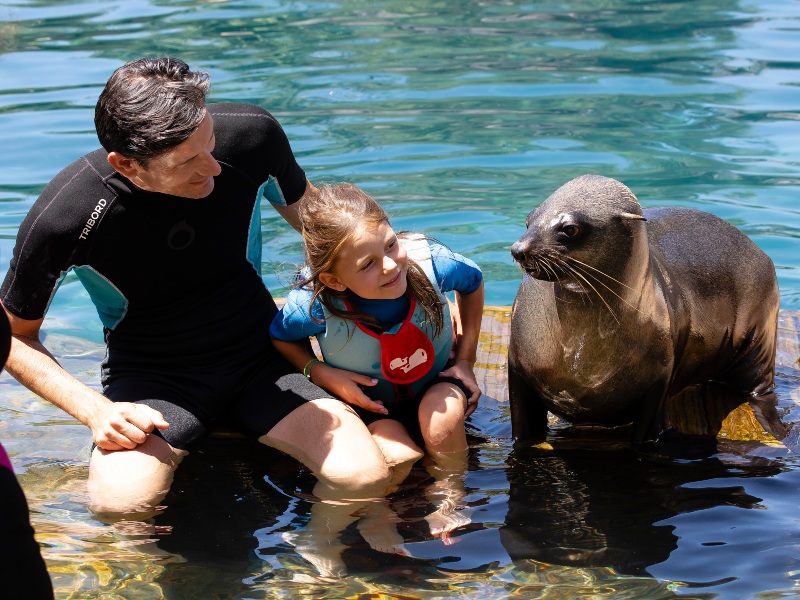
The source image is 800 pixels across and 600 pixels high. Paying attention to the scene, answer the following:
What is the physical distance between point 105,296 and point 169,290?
23 cm

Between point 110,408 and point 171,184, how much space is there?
761mm

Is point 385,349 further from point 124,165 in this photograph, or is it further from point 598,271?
point 124,165

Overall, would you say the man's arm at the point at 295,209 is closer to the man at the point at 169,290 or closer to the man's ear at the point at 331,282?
the man at the point at 169,290

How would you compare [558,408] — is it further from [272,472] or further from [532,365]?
[272,472]

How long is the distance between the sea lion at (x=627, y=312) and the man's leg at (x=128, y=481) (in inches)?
52.9

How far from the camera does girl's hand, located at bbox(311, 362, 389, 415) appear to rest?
4027 millimetres

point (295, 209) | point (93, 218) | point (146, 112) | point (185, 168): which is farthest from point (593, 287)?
point (93, 218)

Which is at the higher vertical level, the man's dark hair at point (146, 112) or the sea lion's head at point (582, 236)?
the man's dark hair at point (146, 112)

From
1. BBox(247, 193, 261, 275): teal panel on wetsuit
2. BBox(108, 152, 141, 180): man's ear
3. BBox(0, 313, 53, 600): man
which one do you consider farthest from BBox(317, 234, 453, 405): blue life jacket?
BBox(0, 313, 53, 600): man

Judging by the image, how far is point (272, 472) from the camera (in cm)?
414

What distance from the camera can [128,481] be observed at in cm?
372

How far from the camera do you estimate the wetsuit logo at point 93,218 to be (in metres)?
3.80

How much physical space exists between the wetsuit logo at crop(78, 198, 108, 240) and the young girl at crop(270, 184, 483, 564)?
0.68 m

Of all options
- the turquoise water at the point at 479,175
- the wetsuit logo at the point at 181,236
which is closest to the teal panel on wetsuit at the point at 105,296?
the wetsuit logo at the point at 181,236
